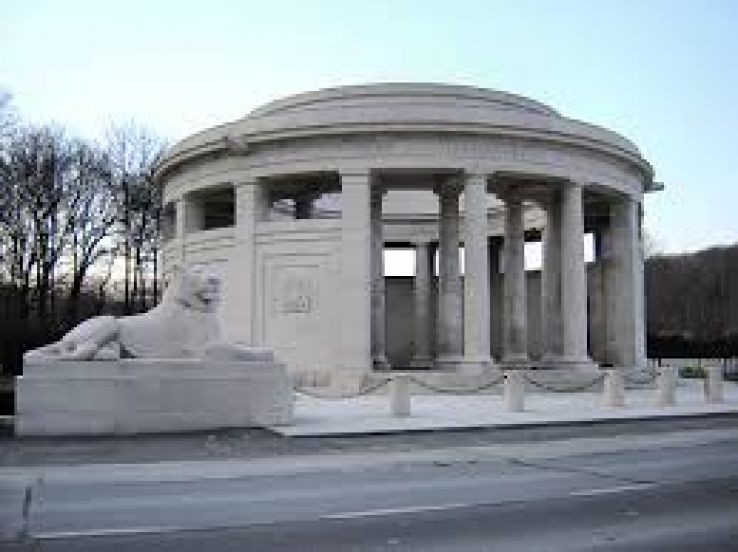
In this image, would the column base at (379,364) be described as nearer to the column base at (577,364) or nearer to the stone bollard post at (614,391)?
the column base at (577,364)

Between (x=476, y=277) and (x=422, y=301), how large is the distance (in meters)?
12.5

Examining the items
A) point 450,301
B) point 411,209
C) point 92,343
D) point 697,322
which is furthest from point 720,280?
point 92,343

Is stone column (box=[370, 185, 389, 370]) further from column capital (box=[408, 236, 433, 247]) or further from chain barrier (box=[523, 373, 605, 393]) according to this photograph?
column capital (box=[408, 236, 433, 247])

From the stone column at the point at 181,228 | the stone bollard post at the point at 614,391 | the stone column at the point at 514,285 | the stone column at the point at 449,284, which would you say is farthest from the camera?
the stone column at the point at 514,285

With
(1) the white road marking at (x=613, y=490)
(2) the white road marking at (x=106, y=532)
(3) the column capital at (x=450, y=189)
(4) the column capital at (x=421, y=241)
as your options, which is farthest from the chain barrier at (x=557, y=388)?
(2) the white road marking at (x=106, y=532)

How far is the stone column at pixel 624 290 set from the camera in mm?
43219

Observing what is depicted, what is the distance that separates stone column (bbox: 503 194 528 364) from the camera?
42.8 metres

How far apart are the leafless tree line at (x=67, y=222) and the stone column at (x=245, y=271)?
40.4 feet

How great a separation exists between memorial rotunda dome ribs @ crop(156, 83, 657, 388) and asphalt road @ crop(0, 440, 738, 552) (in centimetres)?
2165

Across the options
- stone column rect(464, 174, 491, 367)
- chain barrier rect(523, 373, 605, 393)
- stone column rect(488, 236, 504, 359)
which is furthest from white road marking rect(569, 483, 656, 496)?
stone column rect(488, 236, 504, 359)

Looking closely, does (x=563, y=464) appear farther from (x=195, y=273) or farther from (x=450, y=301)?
(x=450, y=301)

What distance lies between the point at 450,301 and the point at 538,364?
607 centimetres

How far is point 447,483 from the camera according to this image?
44.7 ft

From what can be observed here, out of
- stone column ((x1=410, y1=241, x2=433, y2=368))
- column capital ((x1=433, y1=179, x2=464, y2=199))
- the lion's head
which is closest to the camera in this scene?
the lion's head
